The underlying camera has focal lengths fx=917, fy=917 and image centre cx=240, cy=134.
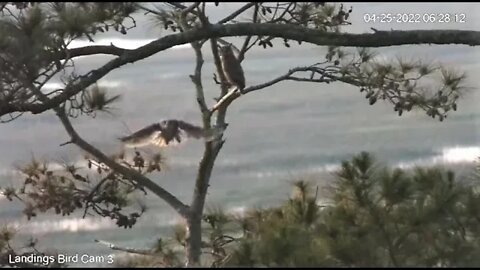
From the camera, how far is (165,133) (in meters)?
2.84

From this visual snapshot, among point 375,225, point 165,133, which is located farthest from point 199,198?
point 375,225

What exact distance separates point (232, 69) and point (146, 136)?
0.36m

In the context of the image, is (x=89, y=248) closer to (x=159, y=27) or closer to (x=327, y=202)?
(x=159, y=27)

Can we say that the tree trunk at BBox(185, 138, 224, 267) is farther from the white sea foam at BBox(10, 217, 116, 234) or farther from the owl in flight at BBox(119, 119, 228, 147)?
the white sea foam at BBox(10, 217, 116, 234)

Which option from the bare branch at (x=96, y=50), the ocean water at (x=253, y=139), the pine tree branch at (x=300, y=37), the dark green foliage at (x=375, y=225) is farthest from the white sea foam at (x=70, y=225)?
the dark green foliage at (x=375, y=225)

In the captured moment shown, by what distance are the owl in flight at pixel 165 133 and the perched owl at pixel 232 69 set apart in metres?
0.20

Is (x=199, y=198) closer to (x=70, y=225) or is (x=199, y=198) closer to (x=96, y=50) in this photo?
(x=96, y=50)

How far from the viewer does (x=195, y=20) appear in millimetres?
Answer: 2926

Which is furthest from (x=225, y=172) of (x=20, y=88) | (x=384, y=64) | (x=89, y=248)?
(x=20, y=88)

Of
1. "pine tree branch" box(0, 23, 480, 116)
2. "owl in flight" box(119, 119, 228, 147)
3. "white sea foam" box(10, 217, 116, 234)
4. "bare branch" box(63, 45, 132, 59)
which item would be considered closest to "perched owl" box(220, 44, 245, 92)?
"owl in flight" box(119, 119, 228, 147)

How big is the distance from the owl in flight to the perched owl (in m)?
0.20

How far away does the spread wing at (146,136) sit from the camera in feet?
9.34

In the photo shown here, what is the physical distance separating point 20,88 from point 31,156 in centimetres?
120

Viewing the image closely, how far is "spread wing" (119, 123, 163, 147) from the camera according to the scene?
2.85 m
